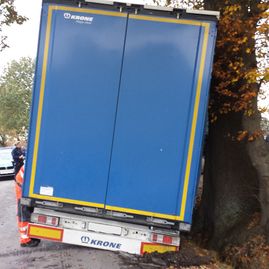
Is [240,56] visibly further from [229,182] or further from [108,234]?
[108,234]

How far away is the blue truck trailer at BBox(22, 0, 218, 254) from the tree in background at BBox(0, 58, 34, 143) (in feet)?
124

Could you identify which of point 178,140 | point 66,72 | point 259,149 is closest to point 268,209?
point 259,149

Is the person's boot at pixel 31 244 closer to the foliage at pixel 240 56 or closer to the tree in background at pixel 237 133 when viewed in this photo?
the tree in background at pixel 237 133

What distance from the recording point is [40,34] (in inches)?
229

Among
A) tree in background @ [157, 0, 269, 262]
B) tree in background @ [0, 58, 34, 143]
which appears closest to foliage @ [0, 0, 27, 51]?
tree in background @ [157, 0, 269, 262]

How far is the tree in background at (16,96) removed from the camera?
43.0 m

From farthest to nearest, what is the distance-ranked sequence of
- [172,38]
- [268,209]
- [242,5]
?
[242,5], [268,209], [172,38]

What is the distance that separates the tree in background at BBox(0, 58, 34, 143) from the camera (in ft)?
141

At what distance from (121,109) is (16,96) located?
38.7 metres

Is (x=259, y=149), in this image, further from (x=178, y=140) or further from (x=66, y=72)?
(x=66, y=72)

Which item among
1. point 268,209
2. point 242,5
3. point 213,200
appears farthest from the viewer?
point 213,200

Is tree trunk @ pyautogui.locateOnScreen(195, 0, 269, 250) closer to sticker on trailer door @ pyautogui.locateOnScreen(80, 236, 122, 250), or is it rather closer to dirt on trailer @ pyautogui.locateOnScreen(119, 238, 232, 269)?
dirt on trailer @ pyautogui.locateOnScreen(119, 238, 232, 269)

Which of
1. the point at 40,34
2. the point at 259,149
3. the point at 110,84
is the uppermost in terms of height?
the point at 40,34

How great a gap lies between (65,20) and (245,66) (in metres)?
3.03
